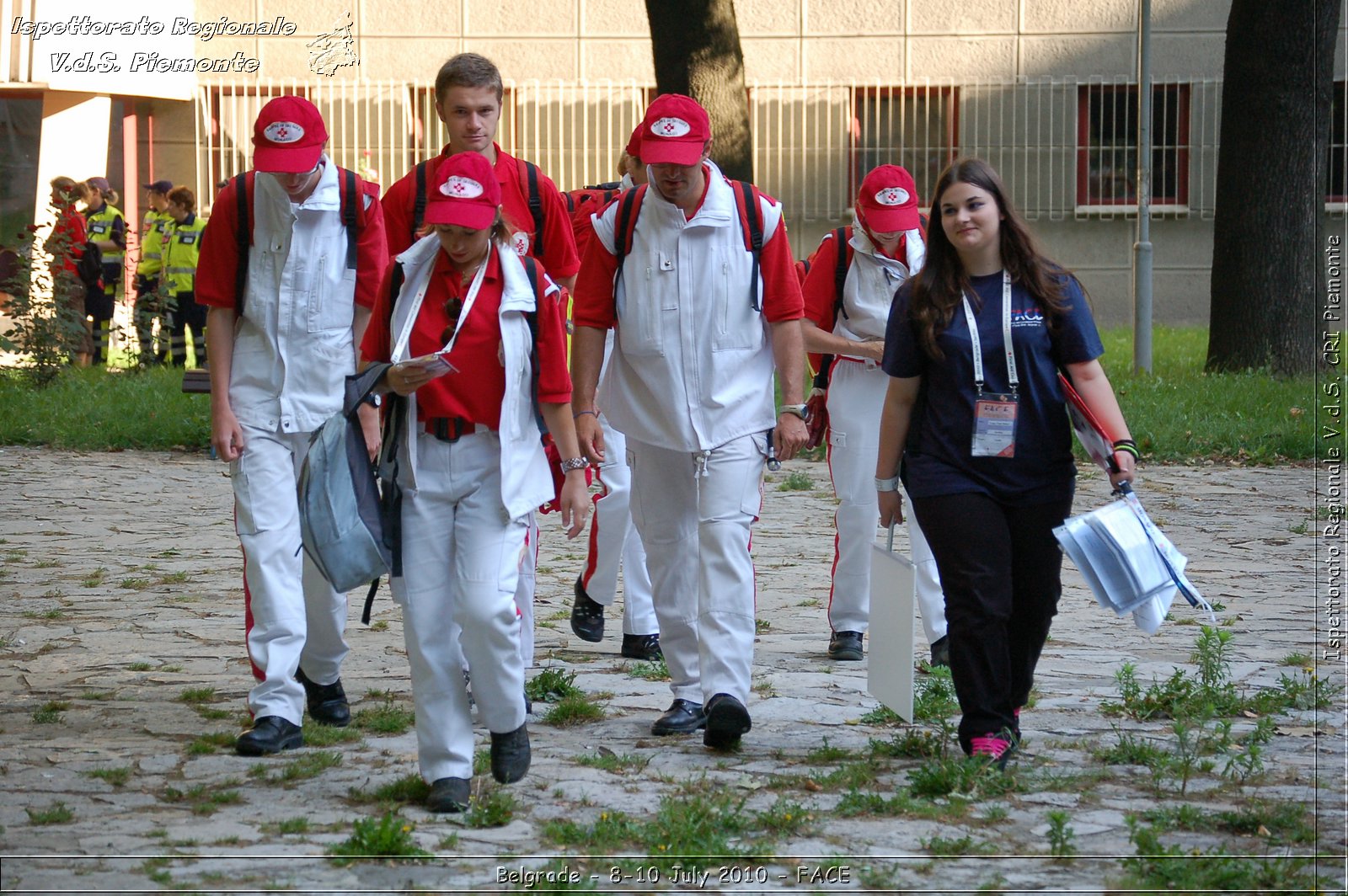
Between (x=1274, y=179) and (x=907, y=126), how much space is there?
817cm

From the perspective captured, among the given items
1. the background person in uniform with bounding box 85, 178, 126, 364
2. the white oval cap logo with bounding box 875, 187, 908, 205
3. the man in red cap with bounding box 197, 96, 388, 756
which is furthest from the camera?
the background person in uniform with bounding box 85, 178, 126, 364

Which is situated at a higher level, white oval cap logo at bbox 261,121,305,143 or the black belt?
white oval cap logo at bbox 261,121,305,143

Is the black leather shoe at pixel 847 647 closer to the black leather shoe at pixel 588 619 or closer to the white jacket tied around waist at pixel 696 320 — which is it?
the black leather shoe at pixel 588 619

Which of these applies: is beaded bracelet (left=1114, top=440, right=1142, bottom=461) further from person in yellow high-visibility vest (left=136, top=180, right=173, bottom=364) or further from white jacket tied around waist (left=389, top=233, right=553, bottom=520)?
person in yellow high-visibility vest (left=136, top=180, right=173, bottom=364)

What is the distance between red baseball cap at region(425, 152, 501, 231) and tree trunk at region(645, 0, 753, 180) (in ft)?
29.5

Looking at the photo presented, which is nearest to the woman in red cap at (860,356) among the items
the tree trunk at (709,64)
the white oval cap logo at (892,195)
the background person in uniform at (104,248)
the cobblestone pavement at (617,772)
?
the white oval cap logo at (892,195)

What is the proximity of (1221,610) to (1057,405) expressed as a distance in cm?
303

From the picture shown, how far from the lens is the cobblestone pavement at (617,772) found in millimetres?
4145

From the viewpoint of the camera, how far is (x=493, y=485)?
4781 mm

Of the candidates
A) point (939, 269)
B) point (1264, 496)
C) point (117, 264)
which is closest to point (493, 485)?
point (939, 269)

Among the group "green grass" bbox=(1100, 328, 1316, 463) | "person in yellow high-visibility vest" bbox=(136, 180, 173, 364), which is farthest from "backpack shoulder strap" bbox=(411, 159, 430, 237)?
"person in yellow high-visibility vest" bbox=(136, 180, 173, 364)

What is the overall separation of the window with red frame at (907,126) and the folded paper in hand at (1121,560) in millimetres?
17584

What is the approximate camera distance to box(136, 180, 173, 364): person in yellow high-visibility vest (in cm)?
1708

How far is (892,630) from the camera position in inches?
209
